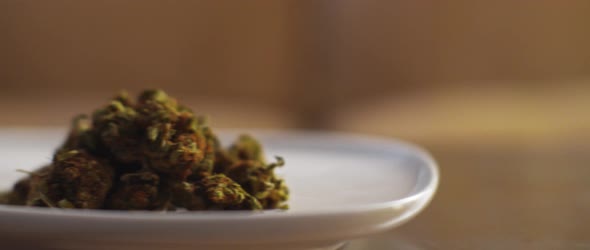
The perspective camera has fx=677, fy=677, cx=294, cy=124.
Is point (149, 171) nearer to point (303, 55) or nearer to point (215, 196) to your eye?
point (215, 196)

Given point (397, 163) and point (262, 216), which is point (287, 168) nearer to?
point (397, 163)

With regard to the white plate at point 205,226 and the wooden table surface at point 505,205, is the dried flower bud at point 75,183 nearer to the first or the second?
the white plate at point 205,226

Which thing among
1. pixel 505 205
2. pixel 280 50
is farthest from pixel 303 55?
pixel 505 205

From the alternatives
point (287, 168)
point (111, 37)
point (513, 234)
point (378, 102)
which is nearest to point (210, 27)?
point (111, 37)

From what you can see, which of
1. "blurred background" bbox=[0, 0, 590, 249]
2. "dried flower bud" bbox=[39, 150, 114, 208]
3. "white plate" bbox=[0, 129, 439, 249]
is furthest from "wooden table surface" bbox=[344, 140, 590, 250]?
"blurred background" bbox=[0, 0, 590, 249]

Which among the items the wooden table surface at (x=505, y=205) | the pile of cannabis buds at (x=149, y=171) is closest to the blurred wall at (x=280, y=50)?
the wooden table surface at (x=505, y=205)

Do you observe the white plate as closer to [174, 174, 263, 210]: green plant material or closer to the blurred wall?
[174, 174, 263, 210]: green plant material
